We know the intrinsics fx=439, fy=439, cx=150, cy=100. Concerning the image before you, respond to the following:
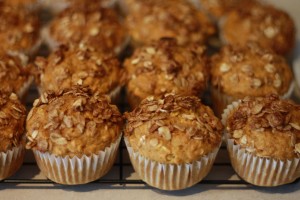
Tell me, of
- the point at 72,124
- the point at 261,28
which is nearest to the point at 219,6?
the point at 261,28

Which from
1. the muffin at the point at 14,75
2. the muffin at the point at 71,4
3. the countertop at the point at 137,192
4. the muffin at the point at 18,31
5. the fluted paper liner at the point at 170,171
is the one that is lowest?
the countertop at the point at 137,192

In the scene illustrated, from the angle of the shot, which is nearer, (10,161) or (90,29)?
(10,161)

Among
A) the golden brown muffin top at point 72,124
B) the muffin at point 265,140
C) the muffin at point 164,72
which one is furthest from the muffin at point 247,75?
the golden brown muffin top at point 72,124

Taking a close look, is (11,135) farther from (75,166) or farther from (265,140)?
(265,140)

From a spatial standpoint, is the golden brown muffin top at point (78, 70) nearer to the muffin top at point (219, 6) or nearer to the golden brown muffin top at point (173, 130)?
the golden brown muffin top at point (173, 130)

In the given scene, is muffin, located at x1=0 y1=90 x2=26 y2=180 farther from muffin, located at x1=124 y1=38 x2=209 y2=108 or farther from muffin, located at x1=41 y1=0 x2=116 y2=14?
muffin, located at x1=41 y1=0 x2=116 y2=14

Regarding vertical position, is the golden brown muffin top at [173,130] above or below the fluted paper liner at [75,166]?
above

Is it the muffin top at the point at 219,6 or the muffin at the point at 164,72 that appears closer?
the muffin at the point at 164,72

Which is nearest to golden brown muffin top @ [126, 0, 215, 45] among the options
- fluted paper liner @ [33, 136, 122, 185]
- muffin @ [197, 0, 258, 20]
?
muffin @ [197, 0, 258, 20]
